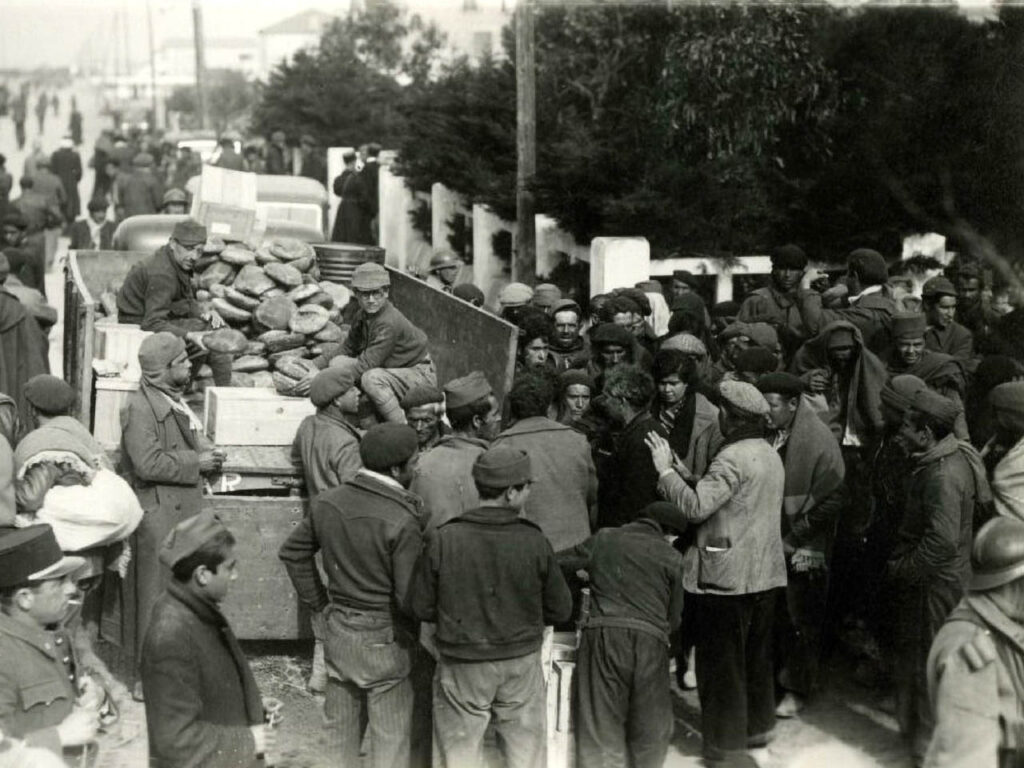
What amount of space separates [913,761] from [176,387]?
395 cm

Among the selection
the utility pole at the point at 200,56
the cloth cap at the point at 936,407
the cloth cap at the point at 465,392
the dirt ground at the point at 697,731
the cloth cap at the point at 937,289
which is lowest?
the dirt ground at the point at 697,731

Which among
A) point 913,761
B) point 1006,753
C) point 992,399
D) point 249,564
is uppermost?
point 992,399

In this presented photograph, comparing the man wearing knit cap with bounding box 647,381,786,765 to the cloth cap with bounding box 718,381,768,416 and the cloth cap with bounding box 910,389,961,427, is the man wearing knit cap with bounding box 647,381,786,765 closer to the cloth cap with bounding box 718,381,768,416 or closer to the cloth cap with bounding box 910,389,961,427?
the cloth cap with bounding box 718,381,768,416

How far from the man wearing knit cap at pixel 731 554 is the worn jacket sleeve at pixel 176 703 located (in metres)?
2.45

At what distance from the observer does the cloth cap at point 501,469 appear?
5682 mm

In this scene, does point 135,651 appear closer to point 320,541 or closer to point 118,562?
point 118,562

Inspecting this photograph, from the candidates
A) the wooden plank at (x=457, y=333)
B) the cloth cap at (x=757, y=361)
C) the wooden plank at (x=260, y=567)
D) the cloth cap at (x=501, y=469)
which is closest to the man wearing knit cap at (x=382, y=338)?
the wooden plank at (x=457, y=333)

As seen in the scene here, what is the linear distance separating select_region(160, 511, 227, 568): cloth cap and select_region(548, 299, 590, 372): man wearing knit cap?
4150 mm

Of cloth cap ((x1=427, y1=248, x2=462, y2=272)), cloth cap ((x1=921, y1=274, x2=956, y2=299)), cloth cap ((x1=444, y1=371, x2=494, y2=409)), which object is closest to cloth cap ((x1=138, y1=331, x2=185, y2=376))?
cloth cap ((x1=444, y1=371, x2=494, y2=409))

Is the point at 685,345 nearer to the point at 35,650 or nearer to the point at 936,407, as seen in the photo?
the point at 936,407

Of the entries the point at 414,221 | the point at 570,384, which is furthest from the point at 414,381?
the point at 414,221

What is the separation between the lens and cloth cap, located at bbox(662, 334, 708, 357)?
25.2ft

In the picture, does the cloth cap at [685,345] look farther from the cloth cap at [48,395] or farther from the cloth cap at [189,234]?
the cloth cap at [189,234]

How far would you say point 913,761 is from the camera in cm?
658
